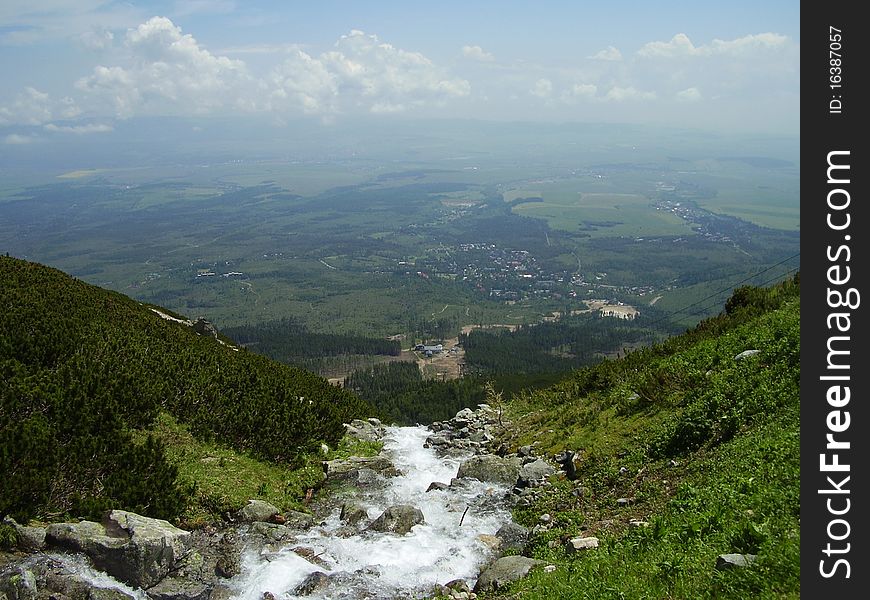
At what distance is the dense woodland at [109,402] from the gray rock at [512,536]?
704 cm

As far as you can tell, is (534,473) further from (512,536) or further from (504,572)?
(504,572)

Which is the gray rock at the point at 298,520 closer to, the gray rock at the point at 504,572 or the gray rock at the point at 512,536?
the gray rock at the point at 512,536

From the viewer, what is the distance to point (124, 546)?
9.62 meters

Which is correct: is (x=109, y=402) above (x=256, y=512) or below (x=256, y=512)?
above

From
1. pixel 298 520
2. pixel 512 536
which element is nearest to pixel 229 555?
pixel 298 520

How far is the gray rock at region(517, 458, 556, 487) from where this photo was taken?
14648mm

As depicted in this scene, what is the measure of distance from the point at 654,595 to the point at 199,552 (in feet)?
28.5

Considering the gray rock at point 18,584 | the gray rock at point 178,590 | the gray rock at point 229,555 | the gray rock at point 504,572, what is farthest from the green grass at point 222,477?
the gray rock at point 504,572

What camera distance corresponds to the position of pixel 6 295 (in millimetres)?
18500

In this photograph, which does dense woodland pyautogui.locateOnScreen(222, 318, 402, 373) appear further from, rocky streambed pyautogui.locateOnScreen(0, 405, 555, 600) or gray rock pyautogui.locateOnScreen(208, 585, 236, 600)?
gray rock pyautogui.locateOnScreen(208, 585, 236, 600)

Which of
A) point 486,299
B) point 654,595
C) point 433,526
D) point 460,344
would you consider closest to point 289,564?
point 433,526

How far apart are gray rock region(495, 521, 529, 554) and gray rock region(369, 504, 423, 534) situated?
1930mm

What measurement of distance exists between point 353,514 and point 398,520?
49.7 inches

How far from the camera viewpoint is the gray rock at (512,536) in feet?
37.6
